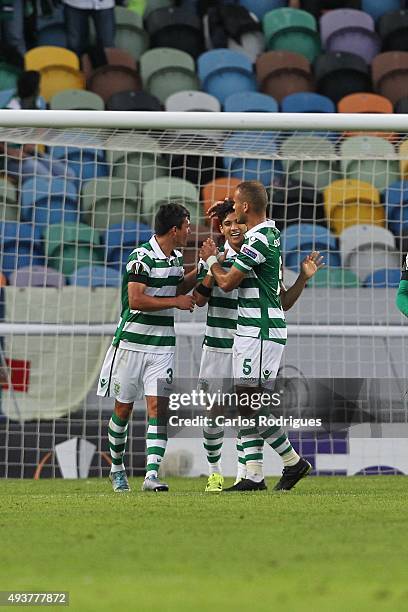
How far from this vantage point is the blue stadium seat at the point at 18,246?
1066 centimetres

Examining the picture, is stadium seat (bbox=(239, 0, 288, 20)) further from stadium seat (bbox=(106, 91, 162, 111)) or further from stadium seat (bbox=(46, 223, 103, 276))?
stadium seat (bbox=(46, 223, 103, 276))

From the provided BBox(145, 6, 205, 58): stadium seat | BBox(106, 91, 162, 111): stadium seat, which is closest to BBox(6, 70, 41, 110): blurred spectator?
BBox(106, 91, 162, 111): stadium seat

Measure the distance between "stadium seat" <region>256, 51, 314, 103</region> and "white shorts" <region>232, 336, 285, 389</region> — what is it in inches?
345

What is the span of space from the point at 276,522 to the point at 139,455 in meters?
5.04

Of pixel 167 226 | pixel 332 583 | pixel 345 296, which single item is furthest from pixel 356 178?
pixel 332 583

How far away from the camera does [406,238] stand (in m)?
11.3

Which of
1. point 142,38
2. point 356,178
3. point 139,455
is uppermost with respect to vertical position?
point 142,38

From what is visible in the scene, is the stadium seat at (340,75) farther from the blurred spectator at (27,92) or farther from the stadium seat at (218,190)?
the stadium seat at (218,190)

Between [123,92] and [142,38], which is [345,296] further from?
[142,38]

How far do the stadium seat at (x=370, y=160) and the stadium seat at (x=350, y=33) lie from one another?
14.2ft

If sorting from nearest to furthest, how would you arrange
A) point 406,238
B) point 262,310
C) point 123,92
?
point 262,310 → point 406,238 → point 123,92

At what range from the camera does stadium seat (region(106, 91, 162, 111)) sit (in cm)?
1386

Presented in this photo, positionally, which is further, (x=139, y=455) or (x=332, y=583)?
(x=139, y=455)

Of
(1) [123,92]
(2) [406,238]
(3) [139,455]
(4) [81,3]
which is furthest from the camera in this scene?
(4) [81,3]
